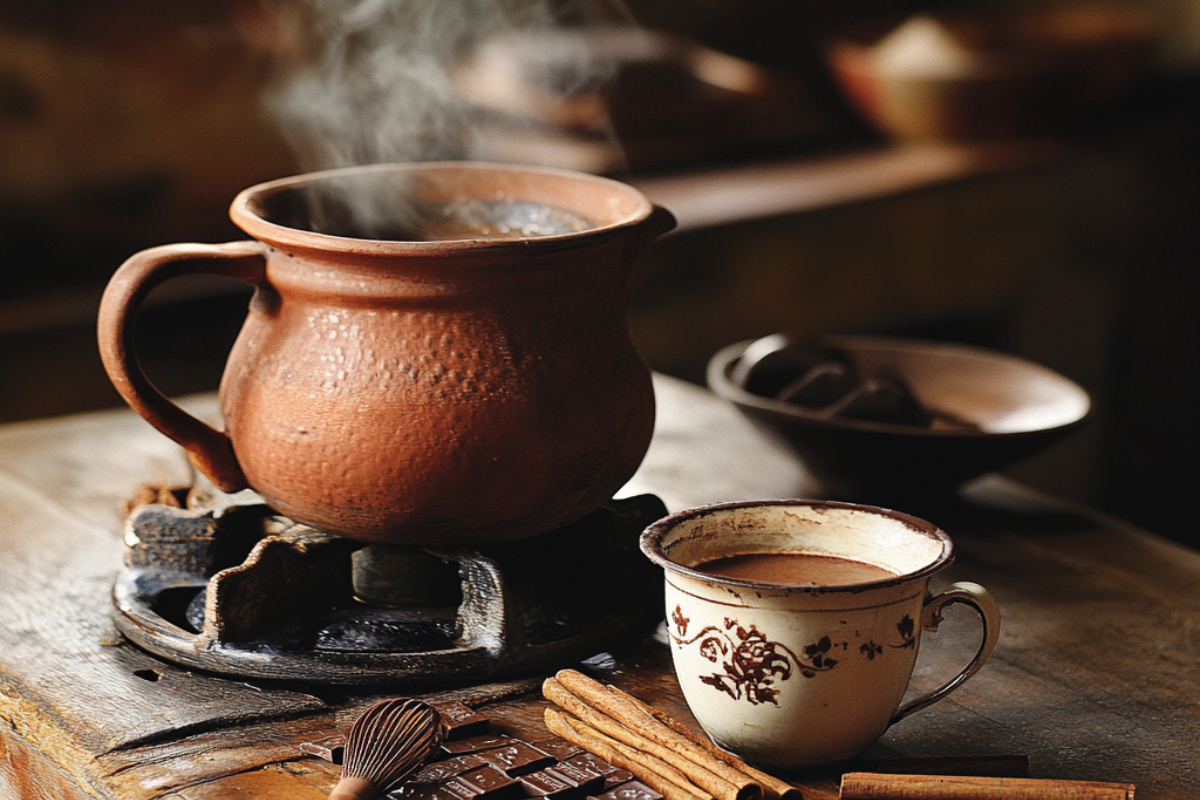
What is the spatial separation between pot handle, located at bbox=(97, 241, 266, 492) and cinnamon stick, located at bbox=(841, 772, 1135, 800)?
0.54 m

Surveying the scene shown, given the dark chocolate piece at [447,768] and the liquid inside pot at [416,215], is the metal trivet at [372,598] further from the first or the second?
the liquid inside pot at [416,215]

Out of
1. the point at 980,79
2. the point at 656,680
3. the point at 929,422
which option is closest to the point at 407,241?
the point at 656,680

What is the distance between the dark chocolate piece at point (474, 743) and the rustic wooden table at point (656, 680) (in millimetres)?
27

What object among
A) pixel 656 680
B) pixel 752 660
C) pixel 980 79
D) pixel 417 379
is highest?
pixel 980 79

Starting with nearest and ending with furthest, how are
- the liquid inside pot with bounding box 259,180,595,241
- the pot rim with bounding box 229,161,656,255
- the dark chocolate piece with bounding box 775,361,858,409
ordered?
the pot rim with bounding box 229,161,656,255, the liquid inside pot with bounding box 259,180,595,241, the dark chocolate piece with bounding box 775,361,858,409

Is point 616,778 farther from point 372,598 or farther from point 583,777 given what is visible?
point 372,598

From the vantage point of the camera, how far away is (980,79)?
3293 mm

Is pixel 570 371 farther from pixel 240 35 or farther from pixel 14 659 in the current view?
pixel 240 35

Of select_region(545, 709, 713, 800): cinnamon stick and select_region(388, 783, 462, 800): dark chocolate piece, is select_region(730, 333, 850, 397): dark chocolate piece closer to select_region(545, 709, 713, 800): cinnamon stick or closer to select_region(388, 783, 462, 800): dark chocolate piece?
select_region(545, 709, 713, 800): cinnamon stick

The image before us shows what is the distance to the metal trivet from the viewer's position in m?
0.92

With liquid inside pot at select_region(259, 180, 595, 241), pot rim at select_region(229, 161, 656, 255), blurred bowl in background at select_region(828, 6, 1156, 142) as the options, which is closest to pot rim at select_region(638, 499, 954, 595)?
pot rim at select_region(229, 161, 656, 255)

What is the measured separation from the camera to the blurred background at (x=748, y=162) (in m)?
2.57

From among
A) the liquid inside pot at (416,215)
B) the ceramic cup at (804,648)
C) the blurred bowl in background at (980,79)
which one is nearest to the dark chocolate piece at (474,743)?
the ceramic cup at (804,648)

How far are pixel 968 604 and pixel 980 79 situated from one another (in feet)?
9.00
